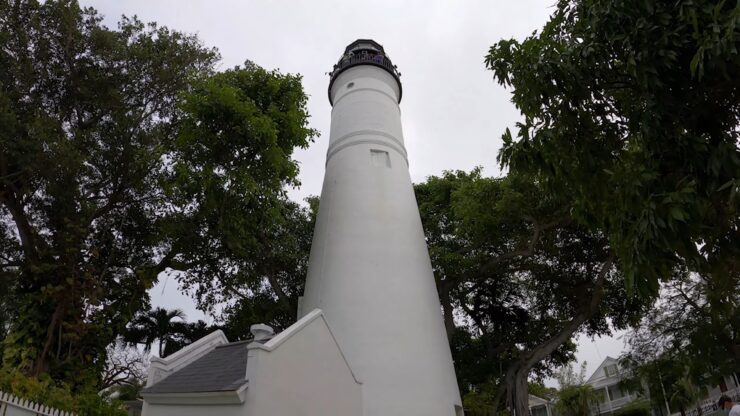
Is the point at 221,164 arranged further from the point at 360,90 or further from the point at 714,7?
the point at 714,7

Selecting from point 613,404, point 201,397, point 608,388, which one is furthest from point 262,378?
point 608,388

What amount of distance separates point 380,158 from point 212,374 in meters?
7.93

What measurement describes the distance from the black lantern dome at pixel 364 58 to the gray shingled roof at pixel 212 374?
1017 centimetres

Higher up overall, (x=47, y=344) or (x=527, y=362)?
(x=47, y=344)

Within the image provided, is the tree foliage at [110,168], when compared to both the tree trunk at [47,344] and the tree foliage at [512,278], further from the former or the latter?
the tree foliage at [512,278]

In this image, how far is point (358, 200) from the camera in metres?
12.7

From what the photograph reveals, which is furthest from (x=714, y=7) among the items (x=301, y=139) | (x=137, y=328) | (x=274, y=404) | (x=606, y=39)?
(x=137, y=328)

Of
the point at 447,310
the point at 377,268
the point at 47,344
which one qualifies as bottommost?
the point at 47,344

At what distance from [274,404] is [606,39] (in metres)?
6.67

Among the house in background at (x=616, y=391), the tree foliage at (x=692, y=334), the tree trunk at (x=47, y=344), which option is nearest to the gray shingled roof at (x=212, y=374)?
the tree trunk at (x=47, y=344)

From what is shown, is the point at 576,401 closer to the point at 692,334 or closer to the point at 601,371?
the point at 692,334

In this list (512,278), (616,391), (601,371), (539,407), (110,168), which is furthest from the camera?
(601,371)

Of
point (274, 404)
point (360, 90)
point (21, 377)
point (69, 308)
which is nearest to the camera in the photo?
point (274, 404)

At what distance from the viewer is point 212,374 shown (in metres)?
7.83
